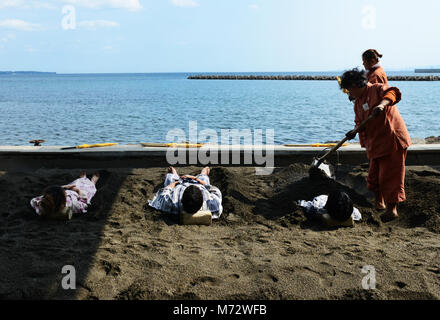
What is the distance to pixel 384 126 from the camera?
3934 millimetres

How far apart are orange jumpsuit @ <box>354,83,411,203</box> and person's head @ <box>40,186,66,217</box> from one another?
3.09m

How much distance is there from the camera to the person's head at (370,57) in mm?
4672

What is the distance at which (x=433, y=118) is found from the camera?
18953 mm

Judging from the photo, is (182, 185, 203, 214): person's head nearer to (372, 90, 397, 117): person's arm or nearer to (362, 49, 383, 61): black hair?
(372, 90, 397, 117): person's arm

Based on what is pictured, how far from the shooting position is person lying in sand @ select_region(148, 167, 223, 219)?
395 cm

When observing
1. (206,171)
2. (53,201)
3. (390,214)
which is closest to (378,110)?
(390,214)

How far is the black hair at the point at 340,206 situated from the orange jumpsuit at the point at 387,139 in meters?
0.50

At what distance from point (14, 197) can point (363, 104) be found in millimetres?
3833

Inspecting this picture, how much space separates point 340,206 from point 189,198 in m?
1.43

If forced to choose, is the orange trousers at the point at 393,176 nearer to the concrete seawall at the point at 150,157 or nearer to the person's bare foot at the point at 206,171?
the concrete seawall at the point at 150,157

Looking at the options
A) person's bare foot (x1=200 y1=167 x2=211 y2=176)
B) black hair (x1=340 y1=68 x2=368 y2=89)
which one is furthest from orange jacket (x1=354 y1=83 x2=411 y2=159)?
person's bare foot (x1=200 y1=167 x2=211 y2=176)

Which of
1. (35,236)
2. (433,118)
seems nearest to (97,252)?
(35,236)

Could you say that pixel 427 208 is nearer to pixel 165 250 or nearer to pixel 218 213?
pixel 218 213

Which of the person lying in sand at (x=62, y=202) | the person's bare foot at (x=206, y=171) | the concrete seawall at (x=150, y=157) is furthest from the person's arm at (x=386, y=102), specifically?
the person lying in sand at (x=62, y=202)
